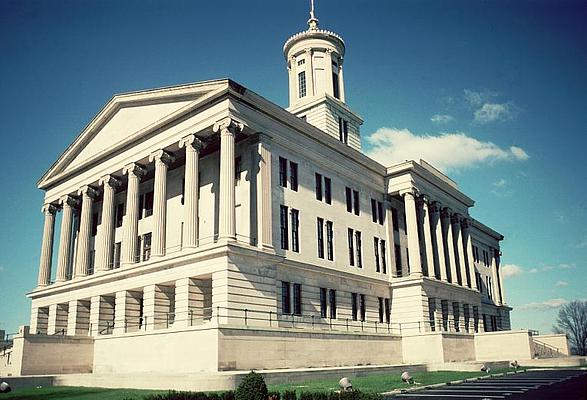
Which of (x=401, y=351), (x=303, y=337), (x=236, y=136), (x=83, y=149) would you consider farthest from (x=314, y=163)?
(x=83, y=149)

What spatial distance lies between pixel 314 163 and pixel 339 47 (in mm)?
24315

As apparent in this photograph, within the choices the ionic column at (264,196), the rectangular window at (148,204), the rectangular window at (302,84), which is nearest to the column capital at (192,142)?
the ionic column at (264,196)

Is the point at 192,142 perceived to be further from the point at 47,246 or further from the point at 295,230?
the point at 47,246

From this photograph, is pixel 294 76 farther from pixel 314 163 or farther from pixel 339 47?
pixel 314 163

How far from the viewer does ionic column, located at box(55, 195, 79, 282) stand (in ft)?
153

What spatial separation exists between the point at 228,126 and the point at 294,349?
50.3 ft

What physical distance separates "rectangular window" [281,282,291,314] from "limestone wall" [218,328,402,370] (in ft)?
8.44

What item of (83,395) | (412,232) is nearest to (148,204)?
(83,395)

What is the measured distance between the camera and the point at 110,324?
133 feet

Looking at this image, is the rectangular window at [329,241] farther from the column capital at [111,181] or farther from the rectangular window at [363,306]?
the column capital at [111,181]

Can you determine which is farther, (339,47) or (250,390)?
(339,47)

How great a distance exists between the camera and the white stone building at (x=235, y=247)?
1300 inches

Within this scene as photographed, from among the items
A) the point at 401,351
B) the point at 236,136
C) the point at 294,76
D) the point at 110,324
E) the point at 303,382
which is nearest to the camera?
the point at 303,382

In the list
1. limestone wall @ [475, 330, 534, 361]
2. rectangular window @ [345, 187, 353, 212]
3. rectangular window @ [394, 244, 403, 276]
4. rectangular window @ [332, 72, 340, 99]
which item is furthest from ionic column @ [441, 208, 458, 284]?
rectangular window @ [332, 72, 340, 99]
